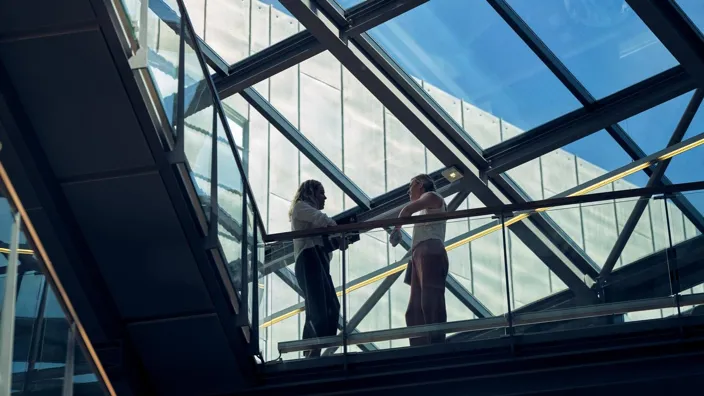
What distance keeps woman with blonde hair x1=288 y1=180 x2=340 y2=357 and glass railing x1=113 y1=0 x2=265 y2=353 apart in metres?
0.39

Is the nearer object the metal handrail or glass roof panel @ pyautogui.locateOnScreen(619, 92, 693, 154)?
the metal handrail

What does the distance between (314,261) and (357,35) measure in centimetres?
384

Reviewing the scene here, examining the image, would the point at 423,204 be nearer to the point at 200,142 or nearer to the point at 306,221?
the point at 306,221

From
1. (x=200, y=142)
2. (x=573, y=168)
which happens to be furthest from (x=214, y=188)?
(x=573, y=168)

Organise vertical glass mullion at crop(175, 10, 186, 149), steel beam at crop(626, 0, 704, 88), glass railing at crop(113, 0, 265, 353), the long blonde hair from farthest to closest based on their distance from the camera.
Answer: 1. steel beam at crop(626, 0, 704, 88)
2. the long blonde hair
3. vertical glass mullion at crop(175, 10, 186, 149)
4. glass railing at crop(113, 0, 265, 353)

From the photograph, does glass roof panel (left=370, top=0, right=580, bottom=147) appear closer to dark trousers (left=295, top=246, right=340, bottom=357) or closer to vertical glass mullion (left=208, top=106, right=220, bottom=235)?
dark trousers (left=295, top=246, right=340, bottom=357)

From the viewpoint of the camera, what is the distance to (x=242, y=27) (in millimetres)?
14062

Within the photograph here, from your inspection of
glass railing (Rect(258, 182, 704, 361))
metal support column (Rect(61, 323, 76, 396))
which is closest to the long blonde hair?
glass railing (Rect(258, 182, 704, 361))

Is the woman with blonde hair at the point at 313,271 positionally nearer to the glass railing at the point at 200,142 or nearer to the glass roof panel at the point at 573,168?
the glass railing at the point at 200,142

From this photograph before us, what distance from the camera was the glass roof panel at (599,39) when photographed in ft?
42.4

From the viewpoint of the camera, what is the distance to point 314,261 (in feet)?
33.9

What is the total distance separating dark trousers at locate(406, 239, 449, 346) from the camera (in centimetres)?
998

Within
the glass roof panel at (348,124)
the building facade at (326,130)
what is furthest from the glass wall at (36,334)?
the glass roof panel at (348,124)

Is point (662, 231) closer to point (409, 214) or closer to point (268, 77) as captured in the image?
point (409, 214)
